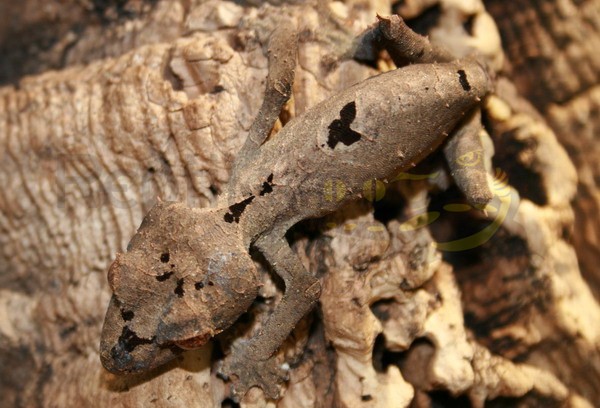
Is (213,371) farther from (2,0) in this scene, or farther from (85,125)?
(2,0)

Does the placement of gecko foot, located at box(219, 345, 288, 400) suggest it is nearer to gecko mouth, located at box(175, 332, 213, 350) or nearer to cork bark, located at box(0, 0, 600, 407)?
cork bark, located at box(0, 0, 600, 407)

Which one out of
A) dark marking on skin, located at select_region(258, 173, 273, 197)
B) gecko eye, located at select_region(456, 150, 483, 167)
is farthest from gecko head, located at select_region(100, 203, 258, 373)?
gecko eye, located at select_region(456, 150, 483, 167)

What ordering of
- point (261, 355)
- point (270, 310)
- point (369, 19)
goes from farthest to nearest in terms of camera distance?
point (369, 19) < point (270, 310) < point (261, 355)

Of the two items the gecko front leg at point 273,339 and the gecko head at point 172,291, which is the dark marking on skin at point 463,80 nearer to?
the gecko front leg at point 273,339

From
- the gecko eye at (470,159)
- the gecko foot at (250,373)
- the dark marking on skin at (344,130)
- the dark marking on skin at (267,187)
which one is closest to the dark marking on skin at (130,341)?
the gecko foot at (250,373)

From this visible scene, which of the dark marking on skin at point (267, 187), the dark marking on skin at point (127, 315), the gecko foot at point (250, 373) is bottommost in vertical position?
the gecko foot at point (250, 373)

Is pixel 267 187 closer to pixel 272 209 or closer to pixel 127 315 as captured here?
pixel 272 209

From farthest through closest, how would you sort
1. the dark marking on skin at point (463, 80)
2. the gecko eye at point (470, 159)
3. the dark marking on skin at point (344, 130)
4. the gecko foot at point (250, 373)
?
the gecko eye at point (470, 159) → the dark marking on skin at point (463, 80) → the gecko foot at point (250, 373) → the dark marking on skin at point (344, 130)

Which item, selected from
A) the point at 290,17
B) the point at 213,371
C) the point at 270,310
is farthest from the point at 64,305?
the point at 290,17
